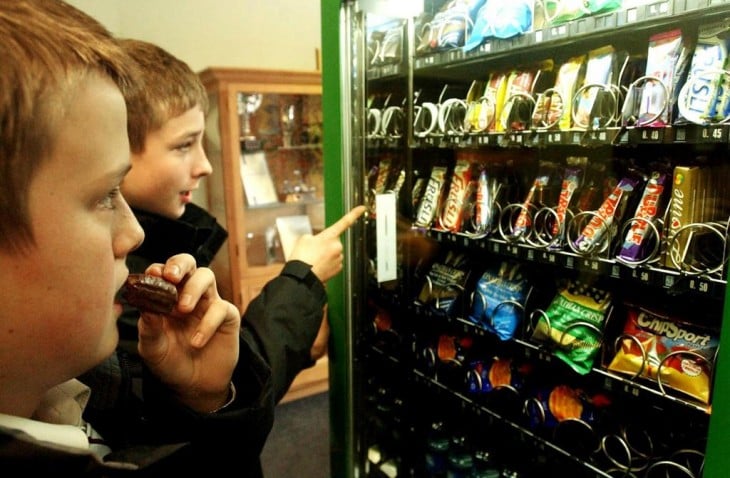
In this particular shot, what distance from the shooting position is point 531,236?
1.29 metres

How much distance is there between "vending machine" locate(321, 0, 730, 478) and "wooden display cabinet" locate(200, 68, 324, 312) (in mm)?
1540

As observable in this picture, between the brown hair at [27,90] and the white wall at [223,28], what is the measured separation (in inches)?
124

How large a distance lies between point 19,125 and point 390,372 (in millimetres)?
1519

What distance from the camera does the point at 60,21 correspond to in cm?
55

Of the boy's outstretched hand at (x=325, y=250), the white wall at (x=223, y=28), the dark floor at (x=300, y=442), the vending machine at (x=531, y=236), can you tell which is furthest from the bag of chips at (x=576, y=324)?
the white wall at (x=223, y=28)

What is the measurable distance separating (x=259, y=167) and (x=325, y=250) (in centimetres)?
208

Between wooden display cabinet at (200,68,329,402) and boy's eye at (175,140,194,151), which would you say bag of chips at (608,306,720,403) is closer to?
boy's eye at (175,140,194,151)

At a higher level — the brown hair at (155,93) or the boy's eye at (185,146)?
the brown hair at (155,93)

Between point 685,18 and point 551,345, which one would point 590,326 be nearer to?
point 551,345

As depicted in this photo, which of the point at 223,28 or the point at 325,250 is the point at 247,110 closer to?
the point at 223,28

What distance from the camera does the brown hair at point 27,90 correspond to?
48cm

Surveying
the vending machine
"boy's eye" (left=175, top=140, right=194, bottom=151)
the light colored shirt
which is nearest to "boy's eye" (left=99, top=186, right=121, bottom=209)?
the light colored shirt

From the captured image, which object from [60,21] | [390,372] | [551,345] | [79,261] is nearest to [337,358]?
[390,372]

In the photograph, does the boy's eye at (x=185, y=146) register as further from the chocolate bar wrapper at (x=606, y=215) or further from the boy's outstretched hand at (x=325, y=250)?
the chocolate bar wrapper at (x=606, y=215)
